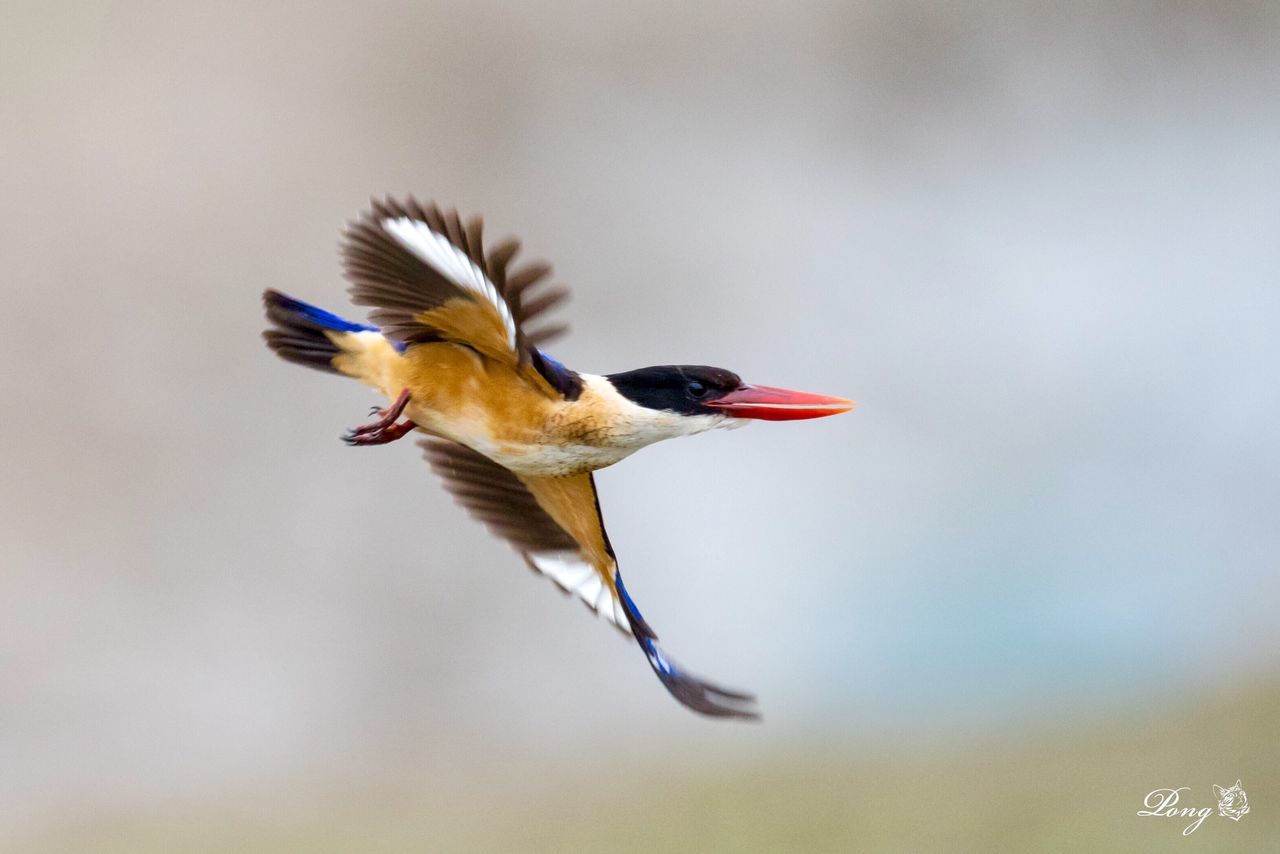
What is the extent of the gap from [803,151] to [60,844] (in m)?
4.42

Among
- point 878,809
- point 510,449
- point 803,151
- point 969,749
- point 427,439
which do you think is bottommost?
point 510,449

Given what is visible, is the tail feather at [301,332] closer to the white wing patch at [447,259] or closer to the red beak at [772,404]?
the white wing patch at [447,259]

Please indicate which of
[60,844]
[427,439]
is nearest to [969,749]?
[60,844]

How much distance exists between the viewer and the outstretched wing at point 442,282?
148cm

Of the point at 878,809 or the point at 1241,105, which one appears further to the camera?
the point at 1241,105

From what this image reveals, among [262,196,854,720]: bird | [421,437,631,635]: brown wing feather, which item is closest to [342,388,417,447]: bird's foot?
[262,196,854,720]: bird

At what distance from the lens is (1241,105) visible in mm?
7484

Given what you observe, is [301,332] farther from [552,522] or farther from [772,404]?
[772,404]

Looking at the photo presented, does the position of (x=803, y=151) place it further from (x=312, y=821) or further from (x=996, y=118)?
(x=312, y=821)

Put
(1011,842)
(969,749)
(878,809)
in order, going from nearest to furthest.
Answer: (1011,842) → (878,809) → (969,749)

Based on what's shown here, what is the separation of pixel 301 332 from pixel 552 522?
1.25 feet
